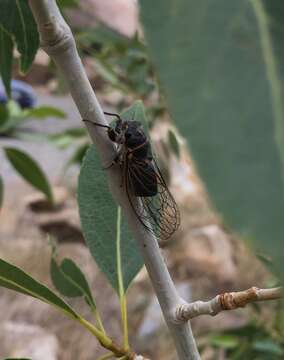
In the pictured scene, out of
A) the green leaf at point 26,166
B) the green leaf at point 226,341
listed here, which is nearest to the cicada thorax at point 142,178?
the green leaf at point 26,166

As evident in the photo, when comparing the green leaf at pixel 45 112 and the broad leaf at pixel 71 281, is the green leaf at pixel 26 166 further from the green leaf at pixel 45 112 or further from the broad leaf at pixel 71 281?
the broad leaf at pixel 71 281

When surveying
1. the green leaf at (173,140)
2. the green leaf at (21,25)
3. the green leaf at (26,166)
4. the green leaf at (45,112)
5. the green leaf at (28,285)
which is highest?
the green leaf at (45,112)

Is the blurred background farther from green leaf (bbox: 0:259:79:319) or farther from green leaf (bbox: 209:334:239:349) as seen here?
green leaf (bbox: 0:259:79:319)

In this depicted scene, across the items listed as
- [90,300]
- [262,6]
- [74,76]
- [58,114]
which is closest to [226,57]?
[262,6]

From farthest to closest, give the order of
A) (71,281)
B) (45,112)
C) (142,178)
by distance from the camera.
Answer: (45,112) → (71,281) → (142,178)

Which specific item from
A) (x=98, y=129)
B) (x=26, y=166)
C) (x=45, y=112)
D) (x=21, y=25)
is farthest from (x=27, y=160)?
(x=98, y=129)

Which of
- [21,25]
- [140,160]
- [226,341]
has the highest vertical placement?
[21,25]

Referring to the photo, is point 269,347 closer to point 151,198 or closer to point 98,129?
point 151,198
